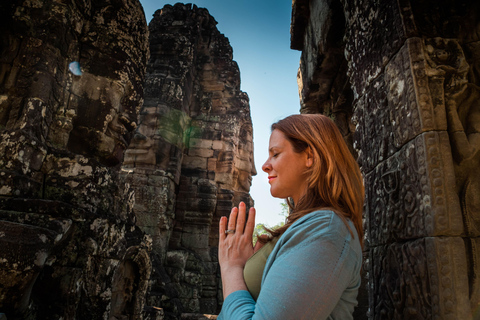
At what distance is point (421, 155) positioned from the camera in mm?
1379

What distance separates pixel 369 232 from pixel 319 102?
2509 mm

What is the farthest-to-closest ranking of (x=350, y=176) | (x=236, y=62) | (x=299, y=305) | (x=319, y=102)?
1. (x=236, y=62)
2. (x=319, y=102)
3. (x=350, y=176)
4. (x=299, y=305)

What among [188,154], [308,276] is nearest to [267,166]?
[308,276]

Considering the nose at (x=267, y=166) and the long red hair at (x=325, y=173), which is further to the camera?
the nose at (x=267, y=166)

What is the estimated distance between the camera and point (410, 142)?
148 cm

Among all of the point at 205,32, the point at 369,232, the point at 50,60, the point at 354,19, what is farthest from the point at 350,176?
the point at 205,32

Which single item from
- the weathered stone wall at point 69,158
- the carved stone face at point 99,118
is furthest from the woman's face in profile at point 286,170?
the carved stone face at point 99,118

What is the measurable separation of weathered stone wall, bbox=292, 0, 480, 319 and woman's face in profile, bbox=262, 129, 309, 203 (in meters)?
0.65

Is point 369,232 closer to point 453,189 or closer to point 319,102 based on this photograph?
point 453,189

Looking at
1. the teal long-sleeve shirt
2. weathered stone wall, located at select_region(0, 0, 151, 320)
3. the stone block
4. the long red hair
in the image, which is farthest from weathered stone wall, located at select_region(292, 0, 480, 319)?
weathered stone wall, located at select_region(0, 0, 151, 320)

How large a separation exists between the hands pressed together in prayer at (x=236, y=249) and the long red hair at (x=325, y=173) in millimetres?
94

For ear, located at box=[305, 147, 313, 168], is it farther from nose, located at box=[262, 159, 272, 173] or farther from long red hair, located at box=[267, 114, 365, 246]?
nose, located at box=[262, 159, 272, 173]

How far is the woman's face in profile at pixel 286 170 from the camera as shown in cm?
110

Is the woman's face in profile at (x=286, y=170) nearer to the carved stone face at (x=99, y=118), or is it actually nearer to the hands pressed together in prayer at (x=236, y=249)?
the hands pressed together in prayer at (x=236, y=249)
